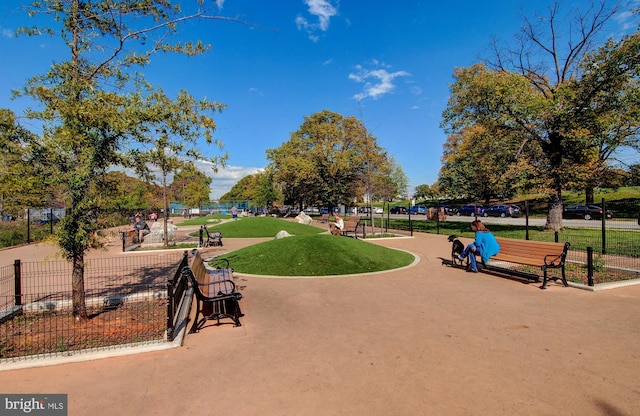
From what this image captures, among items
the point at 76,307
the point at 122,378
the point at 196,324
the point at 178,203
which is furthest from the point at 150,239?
the point at 178,203

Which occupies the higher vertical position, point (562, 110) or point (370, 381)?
point (562, 110)

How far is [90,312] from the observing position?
6.36 m

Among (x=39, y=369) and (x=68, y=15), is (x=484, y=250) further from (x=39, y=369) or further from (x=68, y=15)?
(x=68, y=15)

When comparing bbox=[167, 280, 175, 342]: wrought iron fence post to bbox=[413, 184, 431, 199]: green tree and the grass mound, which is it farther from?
bbox=[413, 184, 431, 199]: green tree

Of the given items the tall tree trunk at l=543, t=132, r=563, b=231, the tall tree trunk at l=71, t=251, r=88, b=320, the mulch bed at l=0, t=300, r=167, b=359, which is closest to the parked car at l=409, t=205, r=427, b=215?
the tall tree trunk at l=543, t=132, r=563, b=231

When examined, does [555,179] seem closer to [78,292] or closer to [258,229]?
[258,229]

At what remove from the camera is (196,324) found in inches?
210

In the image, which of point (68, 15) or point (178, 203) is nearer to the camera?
point (68, 15)

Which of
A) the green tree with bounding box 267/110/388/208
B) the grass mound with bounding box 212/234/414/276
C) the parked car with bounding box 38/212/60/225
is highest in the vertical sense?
the green tree with bounding box 267/110/388/208

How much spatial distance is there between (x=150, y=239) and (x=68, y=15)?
48.8ft

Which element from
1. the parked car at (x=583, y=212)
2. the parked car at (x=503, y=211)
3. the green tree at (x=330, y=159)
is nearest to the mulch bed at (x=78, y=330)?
the green tree at (x=330, y=159)

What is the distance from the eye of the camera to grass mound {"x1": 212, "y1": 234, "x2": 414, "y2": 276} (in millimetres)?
9594

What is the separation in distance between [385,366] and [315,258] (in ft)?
20.5

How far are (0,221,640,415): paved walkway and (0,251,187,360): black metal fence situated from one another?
2.23ft
